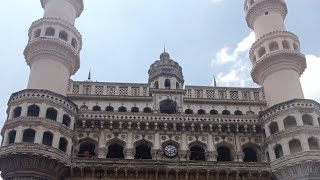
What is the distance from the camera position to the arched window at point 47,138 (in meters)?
25.6

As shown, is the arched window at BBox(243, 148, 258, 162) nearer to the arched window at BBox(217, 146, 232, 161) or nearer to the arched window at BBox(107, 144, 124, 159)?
the arched window at BBox(217, 146, 232, 161)

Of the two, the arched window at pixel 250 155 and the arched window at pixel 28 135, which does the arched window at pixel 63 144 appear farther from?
the arched window at pixel 250 155

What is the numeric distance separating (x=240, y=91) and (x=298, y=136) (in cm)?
562

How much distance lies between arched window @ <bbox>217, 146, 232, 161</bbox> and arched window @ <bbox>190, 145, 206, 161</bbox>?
101 cm

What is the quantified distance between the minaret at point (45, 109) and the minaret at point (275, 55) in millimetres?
11793

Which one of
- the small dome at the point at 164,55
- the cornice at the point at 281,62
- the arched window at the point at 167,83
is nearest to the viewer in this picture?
the cornice at the point at 281,62

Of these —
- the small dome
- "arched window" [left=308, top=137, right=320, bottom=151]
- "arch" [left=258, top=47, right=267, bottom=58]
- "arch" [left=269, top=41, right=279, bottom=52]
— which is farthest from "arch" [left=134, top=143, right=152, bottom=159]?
"arch" [left=269, top=41, right=279, bottom=52]

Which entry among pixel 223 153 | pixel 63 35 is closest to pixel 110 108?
pixel 63 35

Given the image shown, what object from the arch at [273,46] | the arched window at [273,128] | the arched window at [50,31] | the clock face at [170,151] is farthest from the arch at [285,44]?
the arched window at [50,31]

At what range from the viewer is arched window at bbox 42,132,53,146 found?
25594 mm

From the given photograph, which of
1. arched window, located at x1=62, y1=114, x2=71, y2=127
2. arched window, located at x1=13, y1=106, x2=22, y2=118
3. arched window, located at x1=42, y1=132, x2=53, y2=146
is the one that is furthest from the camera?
arched window, located at x1=62, y1=114, x2=71, y2=127

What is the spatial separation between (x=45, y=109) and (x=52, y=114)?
2.03 ft

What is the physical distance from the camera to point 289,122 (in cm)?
2764

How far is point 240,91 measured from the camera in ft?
101
